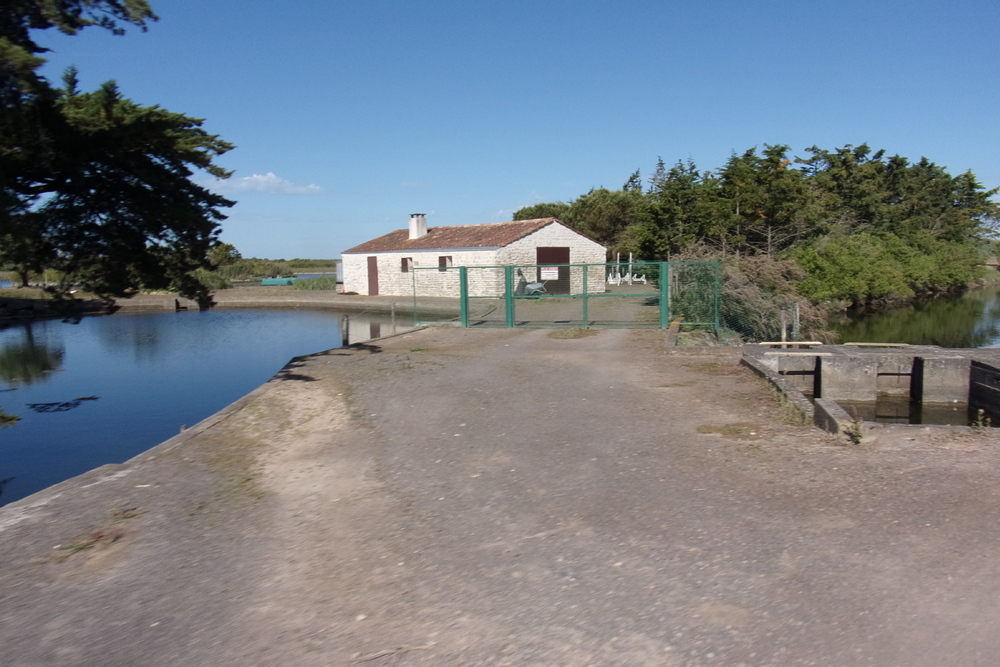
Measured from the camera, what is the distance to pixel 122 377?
20.7 m

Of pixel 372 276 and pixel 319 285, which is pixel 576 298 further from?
pixel 319 285

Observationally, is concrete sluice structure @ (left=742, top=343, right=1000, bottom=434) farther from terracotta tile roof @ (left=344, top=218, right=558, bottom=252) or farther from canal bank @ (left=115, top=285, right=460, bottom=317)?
canal bank @ (left=115, top=285, right=460, bottom=317)

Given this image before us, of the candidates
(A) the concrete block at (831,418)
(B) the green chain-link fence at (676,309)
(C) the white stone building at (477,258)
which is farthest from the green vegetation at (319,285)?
(A) the concrete block at (831,418)

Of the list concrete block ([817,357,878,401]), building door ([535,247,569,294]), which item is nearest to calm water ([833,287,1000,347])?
building door ([535,247,569,294])

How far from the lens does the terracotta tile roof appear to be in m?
33.8

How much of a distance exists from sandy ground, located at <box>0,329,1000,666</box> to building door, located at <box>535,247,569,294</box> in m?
23.8

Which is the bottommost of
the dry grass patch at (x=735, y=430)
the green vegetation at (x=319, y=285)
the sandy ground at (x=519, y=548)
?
the sandy ground at (x=519, y=548)

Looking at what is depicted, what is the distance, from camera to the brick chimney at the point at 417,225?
38938 mm

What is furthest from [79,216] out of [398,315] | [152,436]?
[398,315]

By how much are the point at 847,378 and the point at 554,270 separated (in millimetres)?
18503

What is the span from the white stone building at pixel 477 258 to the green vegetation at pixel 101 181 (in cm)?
1853

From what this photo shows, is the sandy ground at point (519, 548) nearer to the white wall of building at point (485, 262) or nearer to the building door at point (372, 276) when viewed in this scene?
the white wall of building at point (485, 262)

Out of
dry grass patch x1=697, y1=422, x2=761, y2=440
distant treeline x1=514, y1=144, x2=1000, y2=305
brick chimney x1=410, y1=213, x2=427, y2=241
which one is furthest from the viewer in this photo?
brick chimney x1=410, y1=213, x2=427, y2=241

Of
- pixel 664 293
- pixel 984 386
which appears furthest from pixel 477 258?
pixel 984 386
